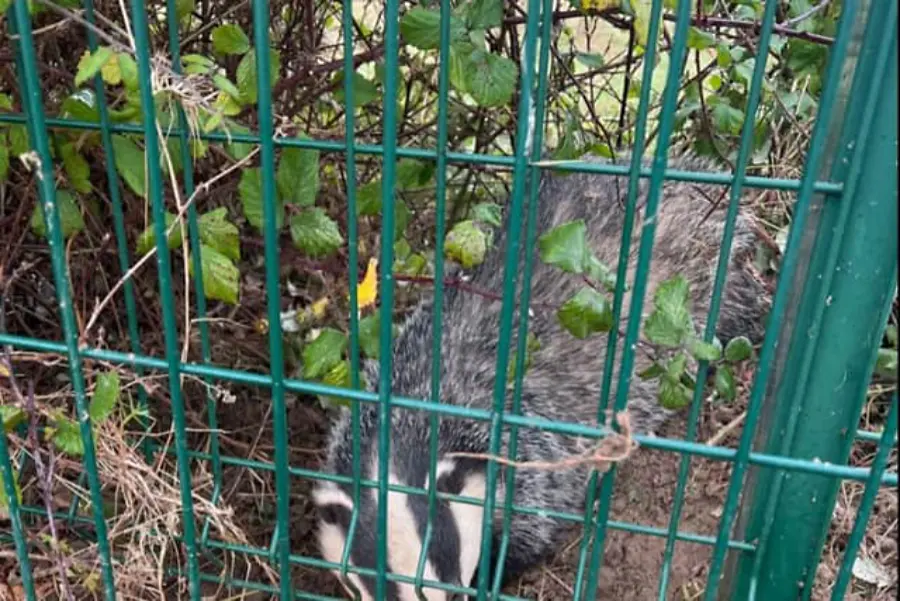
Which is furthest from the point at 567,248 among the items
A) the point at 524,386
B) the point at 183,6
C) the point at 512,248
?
the point at 524,386

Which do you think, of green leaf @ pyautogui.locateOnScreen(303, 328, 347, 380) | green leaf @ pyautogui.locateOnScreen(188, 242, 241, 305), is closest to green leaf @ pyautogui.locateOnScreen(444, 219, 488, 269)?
green leaf @ pyautogui.locateOnScreen(303, 328, 347, 380)

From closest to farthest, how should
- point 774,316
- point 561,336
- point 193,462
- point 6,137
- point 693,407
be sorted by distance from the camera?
point 774,316 < point 693,407 < point 6,137 < point 193,462 < point 561,336

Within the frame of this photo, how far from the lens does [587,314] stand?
1.42 metres

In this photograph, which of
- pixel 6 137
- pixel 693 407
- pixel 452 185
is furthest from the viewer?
pixel 452 185

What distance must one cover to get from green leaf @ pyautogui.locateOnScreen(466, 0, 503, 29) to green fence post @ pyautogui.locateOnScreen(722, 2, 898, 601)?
1.79ft

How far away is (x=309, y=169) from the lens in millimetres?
1635

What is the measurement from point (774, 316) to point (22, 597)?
1651 millimetres

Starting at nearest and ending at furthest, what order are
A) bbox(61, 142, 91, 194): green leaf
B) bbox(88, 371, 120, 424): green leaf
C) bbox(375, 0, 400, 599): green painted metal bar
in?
bbox(375, 0, 400, 599): green painted metal bar < bbox(88, 371, 120, 424): green leaf < bbox(61, 142, 91, 194): green leaf

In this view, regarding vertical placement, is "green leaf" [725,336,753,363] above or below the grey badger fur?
above

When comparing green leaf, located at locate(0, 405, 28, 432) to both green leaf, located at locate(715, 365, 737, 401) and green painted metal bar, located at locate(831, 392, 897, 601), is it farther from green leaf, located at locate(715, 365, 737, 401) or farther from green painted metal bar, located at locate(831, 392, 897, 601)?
green painted metal bar, located at locate(831, 392, 897, 601)

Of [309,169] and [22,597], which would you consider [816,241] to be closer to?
[309,169]

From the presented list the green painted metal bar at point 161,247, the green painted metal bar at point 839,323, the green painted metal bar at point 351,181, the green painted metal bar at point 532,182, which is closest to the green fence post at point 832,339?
the green painted metal bar at point 839,323

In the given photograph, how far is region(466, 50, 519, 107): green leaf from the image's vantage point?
151 cm

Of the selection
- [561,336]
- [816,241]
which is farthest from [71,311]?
[561,336]
